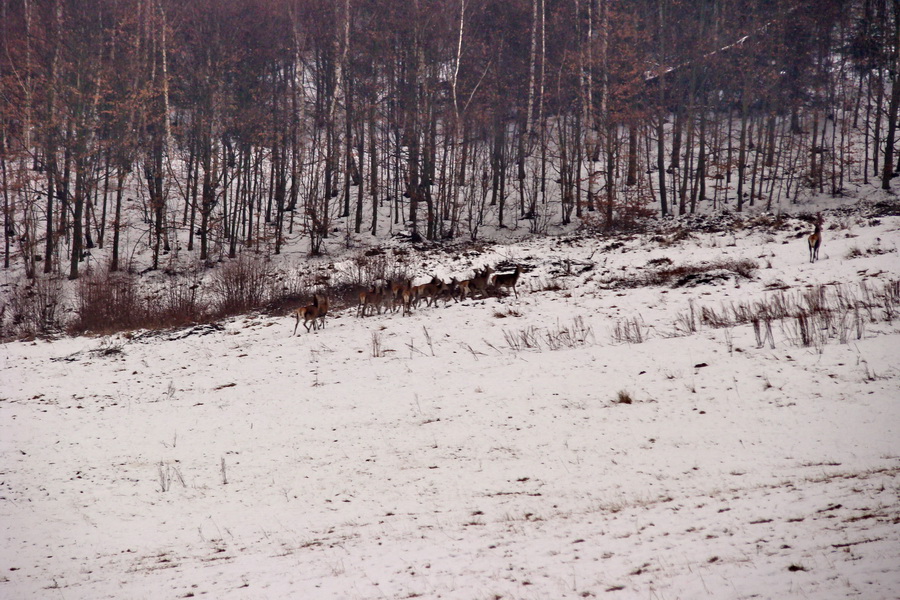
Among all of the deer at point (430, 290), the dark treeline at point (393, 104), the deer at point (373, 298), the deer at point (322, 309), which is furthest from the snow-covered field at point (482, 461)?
the dark treeline at point (393, 104)

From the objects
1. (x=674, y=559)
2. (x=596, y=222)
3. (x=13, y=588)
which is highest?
(x=596, y=222)

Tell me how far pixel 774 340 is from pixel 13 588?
10.6 metres

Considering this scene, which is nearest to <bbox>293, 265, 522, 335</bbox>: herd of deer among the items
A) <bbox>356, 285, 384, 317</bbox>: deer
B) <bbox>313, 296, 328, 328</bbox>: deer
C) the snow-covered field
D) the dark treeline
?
<bbox>356, 285, 384, 317</bbox>: deer

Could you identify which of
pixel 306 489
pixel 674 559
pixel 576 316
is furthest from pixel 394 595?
pixel 576 316

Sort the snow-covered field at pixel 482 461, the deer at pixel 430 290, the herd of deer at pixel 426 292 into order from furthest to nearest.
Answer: the deer at pixel 430 290 < the herd of deer at pixel 426 292 < the snow-covered field at pixel 482 461

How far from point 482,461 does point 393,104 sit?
33.0 m

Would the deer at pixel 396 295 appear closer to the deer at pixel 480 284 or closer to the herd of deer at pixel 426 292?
the herd of deer at pixel 426 292

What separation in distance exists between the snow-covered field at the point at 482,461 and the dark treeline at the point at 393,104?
1866 centimetres

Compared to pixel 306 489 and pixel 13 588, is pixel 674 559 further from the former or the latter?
pixel 13 588

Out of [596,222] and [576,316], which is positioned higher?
[596,222]

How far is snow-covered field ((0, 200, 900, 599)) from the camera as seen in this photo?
171 inches

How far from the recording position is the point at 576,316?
1391cm

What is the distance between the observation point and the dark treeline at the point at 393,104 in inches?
1166

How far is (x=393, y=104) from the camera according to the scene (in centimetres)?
3672
